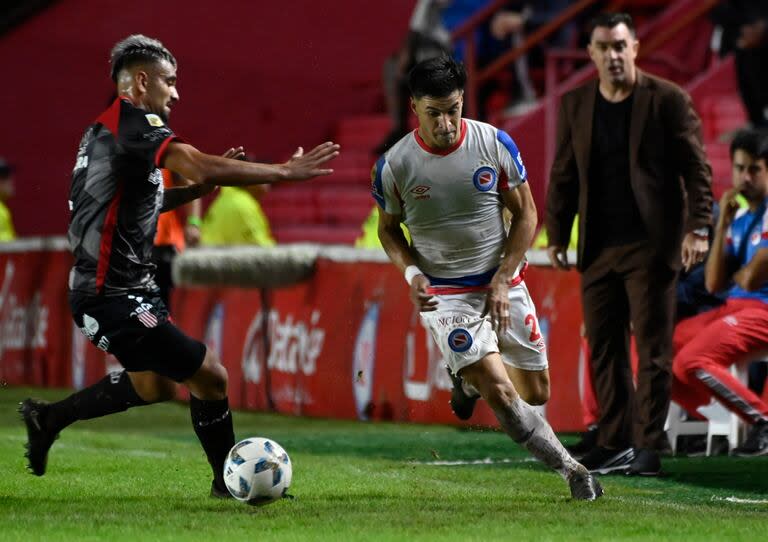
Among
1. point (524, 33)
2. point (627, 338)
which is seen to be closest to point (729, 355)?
point (627, 338)

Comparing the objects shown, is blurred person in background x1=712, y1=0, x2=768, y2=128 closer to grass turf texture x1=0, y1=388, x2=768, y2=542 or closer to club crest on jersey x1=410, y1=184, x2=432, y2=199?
grass turf texture x1=0, y1=388, x2=768, y2=542

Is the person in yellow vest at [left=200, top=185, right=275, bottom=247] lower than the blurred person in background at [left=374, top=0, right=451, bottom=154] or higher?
lower

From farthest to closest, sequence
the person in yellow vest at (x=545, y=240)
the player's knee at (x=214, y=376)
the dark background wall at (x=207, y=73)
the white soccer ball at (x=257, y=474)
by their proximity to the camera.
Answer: the dark background wall at (x=207, y=73) → the person in yellow vest at (x=545, y=240) → the player's knee at (x=214, y=376) → the white soccer ball at (x=257, y=474)

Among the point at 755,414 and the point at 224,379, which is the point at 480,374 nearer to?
the point at 224,379

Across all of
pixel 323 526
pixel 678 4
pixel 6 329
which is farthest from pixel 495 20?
pixel 323 526

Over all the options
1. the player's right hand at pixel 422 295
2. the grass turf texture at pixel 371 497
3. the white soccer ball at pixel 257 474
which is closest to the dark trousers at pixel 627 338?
the grass turf texture at pixel 371 497

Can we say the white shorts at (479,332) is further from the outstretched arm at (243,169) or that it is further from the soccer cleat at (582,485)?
the outstretched arm at (243,169)

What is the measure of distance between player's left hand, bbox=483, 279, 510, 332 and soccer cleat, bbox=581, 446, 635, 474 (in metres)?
1.80

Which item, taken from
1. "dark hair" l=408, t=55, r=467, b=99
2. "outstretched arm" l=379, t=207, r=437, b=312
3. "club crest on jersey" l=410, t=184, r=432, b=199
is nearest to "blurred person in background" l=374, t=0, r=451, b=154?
"outstretched arm" l=379, t=207, r=437, b=312

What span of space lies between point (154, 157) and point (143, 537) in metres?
1.67

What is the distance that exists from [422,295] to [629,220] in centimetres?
214

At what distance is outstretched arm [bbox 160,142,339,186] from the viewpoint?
698cm

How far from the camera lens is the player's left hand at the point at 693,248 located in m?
9.02

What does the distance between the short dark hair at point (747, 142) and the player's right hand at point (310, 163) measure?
11.9 ft
